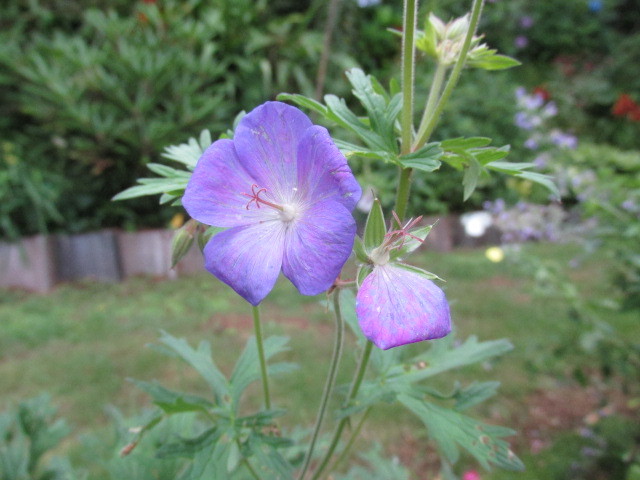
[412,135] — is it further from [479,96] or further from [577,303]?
[479,96]

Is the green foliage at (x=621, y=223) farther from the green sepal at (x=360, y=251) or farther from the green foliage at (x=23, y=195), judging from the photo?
the green foliage at (x=23, y=195)

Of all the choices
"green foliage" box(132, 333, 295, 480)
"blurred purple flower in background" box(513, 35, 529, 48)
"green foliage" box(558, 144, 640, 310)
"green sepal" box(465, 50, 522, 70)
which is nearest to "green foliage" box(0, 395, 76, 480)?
"green foliage" box(132, 333, 295, 480)

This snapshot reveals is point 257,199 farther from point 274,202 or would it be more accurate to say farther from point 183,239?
point 183,239

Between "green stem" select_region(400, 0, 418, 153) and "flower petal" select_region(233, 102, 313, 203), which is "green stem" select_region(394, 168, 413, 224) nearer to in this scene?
"green stem" select_region(400, 0, 418, 153)

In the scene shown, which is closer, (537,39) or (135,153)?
(135,153)

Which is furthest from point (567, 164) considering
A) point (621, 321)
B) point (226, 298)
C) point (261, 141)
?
point (261, 141)

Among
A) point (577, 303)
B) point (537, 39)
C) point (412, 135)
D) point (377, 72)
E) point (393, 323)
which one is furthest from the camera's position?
point (537, 39)

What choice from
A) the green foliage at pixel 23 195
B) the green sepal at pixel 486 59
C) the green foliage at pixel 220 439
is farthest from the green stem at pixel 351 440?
the green foliage at pixel 23 195
